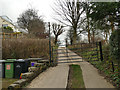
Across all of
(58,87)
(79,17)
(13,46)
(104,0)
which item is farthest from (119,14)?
(79,17)

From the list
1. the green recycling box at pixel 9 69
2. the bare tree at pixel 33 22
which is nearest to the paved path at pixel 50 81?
the green recycling box at pixel 9 69

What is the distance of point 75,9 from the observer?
15.4m

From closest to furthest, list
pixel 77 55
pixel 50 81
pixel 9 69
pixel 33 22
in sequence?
pixel 50 81 → pixel 9 69 → pixel 77 55 → pixel 33 22

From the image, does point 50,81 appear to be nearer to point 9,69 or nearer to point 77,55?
point 9,69

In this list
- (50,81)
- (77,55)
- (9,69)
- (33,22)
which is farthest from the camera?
(33,22)

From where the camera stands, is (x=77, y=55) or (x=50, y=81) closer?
(x=50, y=81)

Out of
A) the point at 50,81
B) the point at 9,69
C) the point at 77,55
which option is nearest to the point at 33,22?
the point at 77,55

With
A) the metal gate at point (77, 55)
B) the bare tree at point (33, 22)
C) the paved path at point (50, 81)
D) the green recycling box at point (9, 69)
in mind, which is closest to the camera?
the paved path at point (50, 81)

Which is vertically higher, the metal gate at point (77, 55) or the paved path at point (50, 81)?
the metal gate at point (77, 55)

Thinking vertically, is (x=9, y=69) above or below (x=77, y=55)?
below

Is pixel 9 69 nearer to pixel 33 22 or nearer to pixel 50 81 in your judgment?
pixel 50 81

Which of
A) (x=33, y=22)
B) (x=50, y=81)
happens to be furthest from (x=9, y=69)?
(x=33, y=22)

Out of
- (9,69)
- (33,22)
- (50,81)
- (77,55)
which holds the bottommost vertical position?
(50,81)

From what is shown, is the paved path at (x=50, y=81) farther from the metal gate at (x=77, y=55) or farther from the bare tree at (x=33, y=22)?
the bare tree at (x=33, y=22)
